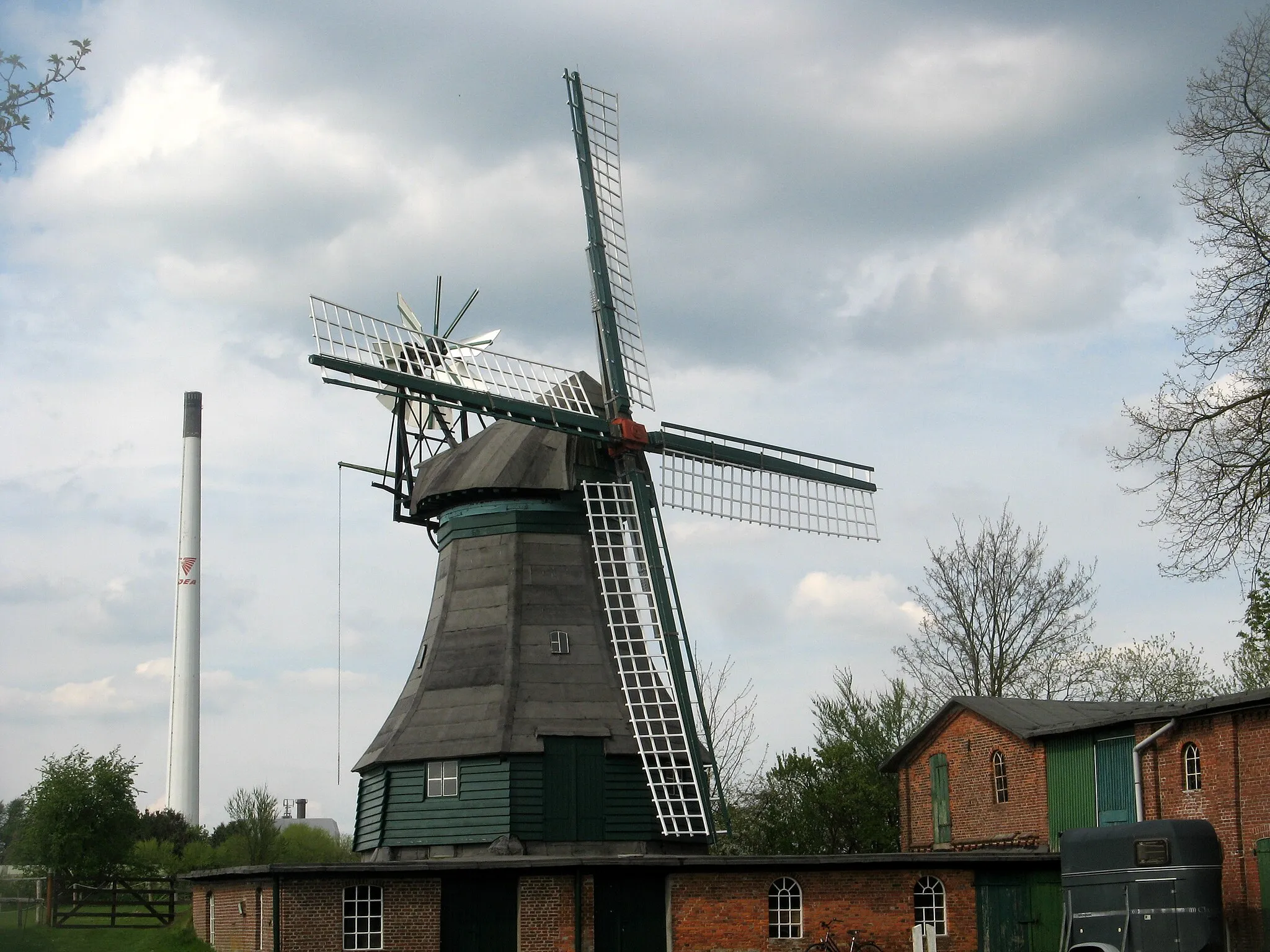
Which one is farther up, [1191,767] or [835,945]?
[1191,767]

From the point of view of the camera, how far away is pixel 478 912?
2367cm

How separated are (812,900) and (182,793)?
40.3 m

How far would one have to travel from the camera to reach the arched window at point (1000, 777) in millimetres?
28172

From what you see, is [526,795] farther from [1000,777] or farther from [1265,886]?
[1265,886]

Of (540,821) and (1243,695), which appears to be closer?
(1243,695)

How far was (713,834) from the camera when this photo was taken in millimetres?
25359

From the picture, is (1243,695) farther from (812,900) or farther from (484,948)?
(484,948)

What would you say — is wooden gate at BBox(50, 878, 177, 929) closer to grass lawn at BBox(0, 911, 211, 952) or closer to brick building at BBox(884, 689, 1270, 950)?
grass lawn at BBox(0, 911, 211, 952)

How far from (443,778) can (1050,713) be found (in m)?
11.9

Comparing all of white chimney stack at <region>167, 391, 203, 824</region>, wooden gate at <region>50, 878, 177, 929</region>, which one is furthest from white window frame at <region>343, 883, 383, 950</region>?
white chimney stack at <region>167, 391, 203, 824</region>

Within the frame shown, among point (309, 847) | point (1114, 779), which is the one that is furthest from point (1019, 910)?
point (309, 847)

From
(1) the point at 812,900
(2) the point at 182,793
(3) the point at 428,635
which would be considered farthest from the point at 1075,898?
(2) the point at 182,793

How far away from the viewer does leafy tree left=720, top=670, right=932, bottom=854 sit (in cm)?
3528

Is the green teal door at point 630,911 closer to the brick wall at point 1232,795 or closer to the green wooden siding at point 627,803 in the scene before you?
the green wooden siding at point 627,803
